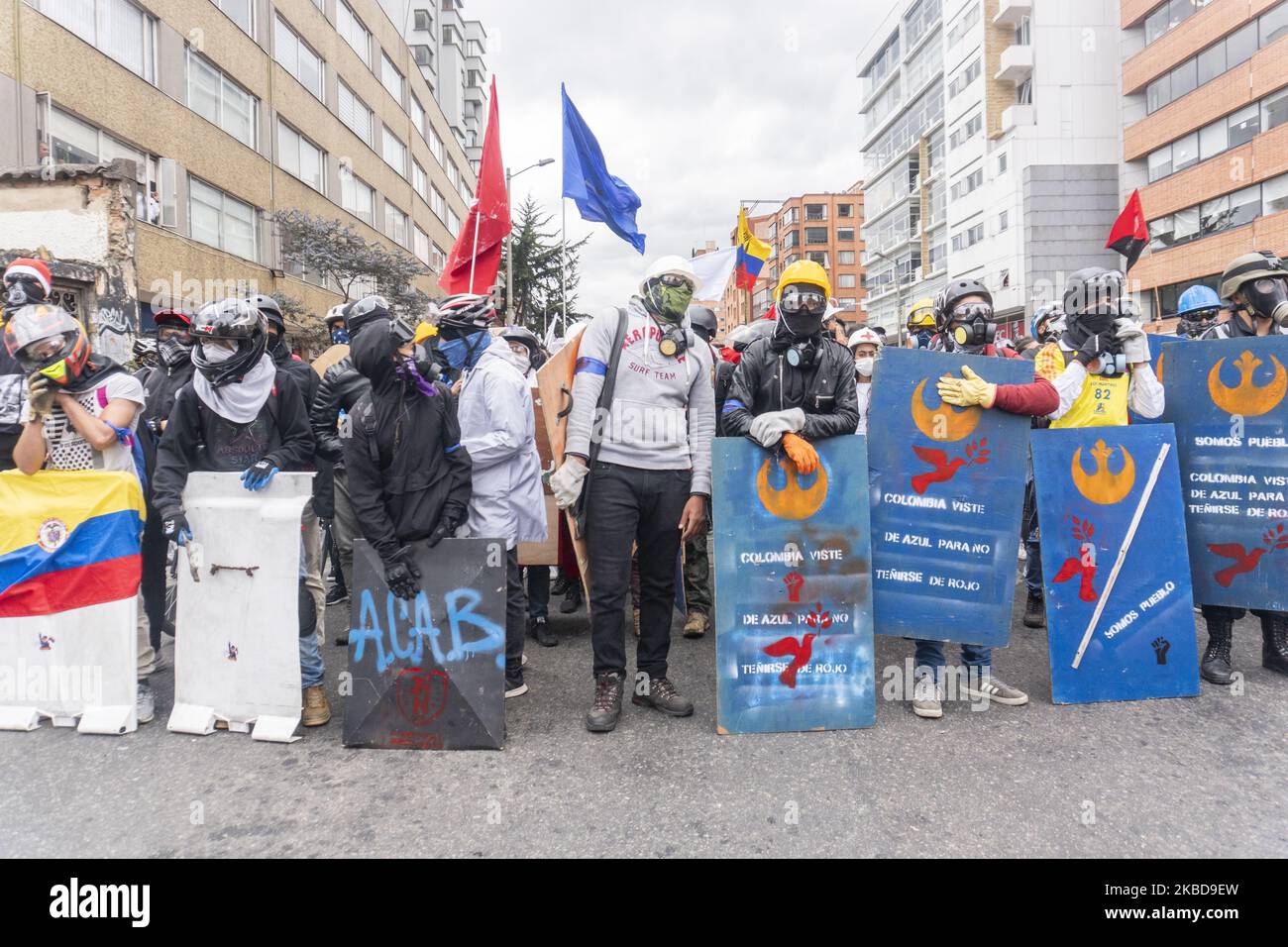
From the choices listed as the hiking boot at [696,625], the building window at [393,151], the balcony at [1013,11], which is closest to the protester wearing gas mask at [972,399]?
the hiking boot at [696,625]

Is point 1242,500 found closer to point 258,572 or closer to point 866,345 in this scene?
point 866,345

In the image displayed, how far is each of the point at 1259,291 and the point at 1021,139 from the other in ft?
128

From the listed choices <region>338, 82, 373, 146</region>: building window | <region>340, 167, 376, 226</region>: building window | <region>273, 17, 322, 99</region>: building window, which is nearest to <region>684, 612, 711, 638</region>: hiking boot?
<region>273, 17, 322, 99</region>: building window

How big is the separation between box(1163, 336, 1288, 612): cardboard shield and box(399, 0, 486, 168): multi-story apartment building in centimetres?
3971

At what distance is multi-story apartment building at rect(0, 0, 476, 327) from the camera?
13641mm

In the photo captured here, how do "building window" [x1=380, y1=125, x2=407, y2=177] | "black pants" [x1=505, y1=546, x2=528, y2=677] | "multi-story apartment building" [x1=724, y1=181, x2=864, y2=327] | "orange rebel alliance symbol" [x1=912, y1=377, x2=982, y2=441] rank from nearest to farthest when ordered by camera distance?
"orange rebel alliance symbol" [x1=912, y1=377, x2=982, y2=441]
"black pants" [x1=505, y1=546, x2=528, y2=677]
"building window" [x1=380, y1=125, x2=407, y2=177]
"multi-story apartment building" [x1=724, y1=181, x2=864, y2=327]

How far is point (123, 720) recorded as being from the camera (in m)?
3.75

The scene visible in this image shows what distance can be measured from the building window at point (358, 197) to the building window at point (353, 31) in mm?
4878

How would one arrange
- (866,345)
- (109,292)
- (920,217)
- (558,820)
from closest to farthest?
(558,820) < (866,345) < (109,292) < (920,217)

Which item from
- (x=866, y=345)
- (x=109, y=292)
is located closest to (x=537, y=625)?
(x=866, y=345)

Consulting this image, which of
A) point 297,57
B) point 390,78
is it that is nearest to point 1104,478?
point 297,57

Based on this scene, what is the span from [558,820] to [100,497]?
2.83m

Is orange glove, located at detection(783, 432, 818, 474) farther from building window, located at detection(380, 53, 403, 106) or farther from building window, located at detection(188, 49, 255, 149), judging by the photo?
building window, located at detection(380, 53, 403, 106)

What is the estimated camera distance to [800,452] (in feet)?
11.9
